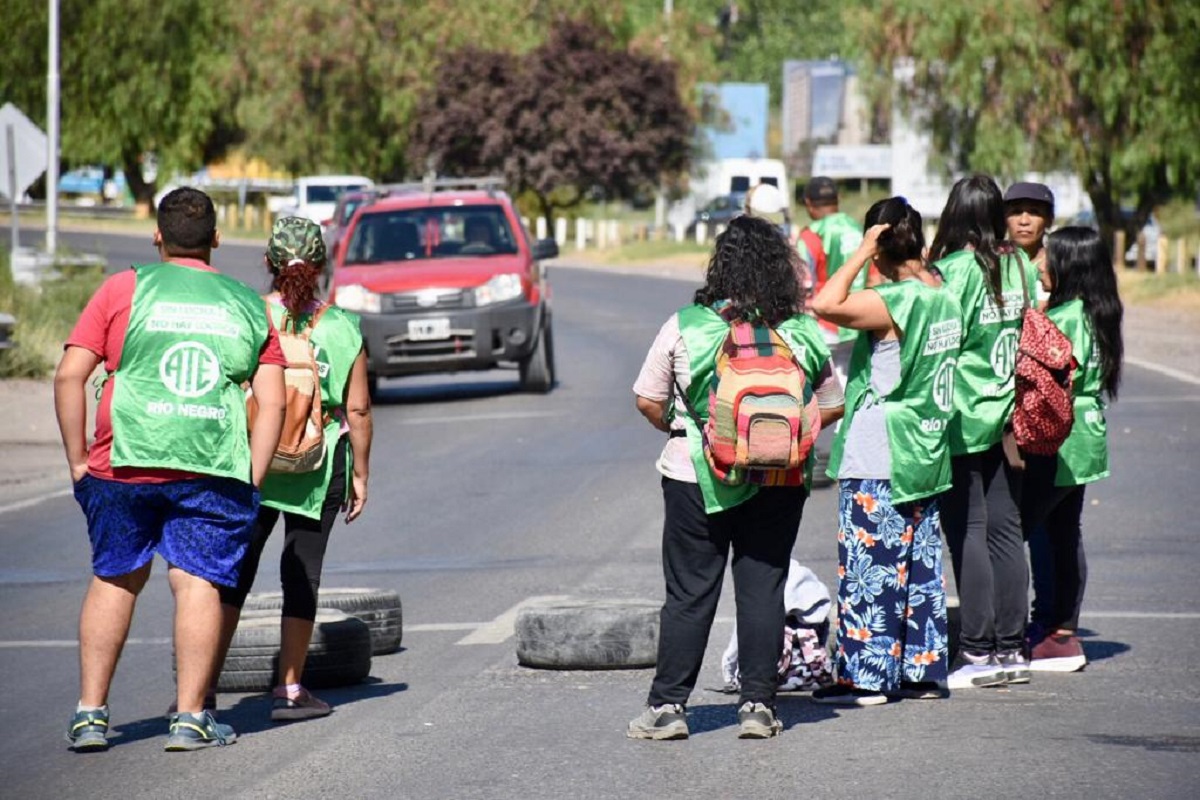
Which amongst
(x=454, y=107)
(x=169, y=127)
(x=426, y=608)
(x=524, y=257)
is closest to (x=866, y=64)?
(x=454, y=107)

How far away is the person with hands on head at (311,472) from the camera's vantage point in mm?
7320

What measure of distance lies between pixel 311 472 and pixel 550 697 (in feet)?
3.96

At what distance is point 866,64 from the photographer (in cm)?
4806

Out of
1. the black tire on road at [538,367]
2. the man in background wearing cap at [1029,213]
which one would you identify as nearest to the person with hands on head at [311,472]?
the man in background wearing cap at [1029,213]

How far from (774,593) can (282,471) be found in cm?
167

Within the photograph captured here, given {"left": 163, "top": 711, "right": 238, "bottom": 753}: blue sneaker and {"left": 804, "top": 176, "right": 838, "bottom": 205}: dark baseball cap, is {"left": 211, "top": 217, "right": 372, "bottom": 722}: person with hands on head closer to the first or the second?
{"left": 163, "top": 711, "right": 238, "bottom": 753}: blue sneaker

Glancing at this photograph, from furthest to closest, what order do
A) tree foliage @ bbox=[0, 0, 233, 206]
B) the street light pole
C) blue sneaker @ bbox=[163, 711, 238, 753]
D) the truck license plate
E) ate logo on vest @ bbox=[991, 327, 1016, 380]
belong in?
tree foliage @ bbox=[0, 0, 233, 206], the street light pole, the truck license plate, ate logo on vest @ bbox=[991, 327, 1016, 380], blue sneaker @ bbox=[163, 711, 238, 753]

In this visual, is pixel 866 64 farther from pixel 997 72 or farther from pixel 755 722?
pixel 755 722

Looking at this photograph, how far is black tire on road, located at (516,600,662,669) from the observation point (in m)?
8.15

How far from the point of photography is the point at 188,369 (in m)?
6.72

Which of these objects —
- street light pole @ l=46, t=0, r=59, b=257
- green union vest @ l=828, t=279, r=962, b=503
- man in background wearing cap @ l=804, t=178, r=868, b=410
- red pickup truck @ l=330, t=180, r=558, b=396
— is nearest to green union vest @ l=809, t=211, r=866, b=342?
man in background wearing cap @ l=804, t=178, r=868, b=410

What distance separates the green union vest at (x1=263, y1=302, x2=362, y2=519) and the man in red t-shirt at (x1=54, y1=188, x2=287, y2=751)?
35 centimetres

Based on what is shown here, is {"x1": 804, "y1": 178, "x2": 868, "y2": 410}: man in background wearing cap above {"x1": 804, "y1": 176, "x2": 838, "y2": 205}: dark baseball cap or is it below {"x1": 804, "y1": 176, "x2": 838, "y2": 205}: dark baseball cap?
below

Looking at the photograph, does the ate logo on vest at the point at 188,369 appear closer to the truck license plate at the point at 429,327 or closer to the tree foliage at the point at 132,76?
the truck license plate at the point at 429,327
